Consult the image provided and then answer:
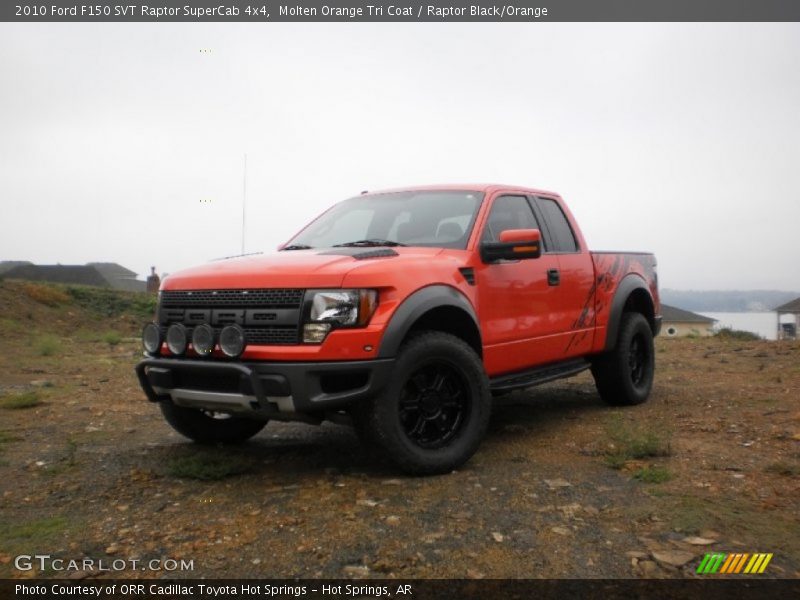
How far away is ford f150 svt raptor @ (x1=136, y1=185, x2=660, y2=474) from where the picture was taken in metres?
4.01

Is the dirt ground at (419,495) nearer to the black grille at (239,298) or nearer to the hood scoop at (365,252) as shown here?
the black grille at (239,298)

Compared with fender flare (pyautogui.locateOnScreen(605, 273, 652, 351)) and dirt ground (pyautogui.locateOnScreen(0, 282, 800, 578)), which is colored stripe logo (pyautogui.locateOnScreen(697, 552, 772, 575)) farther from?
fender flare (pyautogui.locateOnScreen(605, 273, 652, 351))

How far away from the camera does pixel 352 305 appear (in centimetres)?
405

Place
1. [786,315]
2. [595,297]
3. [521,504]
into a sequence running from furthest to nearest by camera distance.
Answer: [786,315] < [595,297] < [521,504]

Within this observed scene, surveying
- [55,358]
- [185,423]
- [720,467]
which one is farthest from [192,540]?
[55,358]

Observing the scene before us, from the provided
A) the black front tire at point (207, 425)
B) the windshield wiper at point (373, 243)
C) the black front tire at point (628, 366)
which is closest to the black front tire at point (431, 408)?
the windshield wiper at point (373, 243)

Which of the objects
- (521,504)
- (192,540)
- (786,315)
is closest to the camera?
(192,540)

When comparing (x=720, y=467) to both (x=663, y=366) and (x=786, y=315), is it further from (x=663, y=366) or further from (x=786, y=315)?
(x=786, y=315)

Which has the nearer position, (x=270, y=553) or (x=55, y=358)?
(x=270, y=553)

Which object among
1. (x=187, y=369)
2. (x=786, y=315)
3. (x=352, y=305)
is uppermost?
(x=352, y=305)

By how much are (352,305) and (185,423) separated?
1823 millimetres

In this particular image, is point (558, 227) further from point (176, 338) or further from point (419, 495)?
point (176, 338)

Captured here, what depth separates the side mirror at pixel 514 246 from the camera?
15.7 feet

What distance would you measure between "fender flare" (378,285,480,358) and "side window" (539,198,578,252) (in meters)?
1.71
